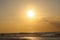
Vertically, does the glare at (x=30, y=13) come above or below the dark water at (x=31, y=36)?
above

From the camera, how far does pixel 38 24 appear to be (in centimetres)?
125

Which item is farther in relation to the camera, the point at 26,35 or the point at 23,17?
the point at 23,17

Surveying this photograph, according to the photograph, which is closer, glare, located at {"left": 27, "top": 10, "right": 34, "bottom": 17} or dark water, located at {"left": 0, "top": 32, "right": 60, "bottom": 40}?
dark water, located at {"left": 0, "top": 32, "right": 60, "bottom": 40}

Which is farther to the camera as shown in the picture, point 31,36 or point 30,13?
point 30,13

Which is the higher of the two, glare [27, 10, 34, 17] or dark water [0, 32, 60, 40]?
glare [27, 10, 34, 17]

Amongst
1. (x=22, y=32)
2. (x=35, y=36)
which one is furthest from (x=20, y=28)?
(x=35, y=36)

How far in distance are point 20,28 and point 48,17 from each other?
310 mm

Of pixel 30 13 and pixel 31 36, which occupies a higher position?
pixel 30 13

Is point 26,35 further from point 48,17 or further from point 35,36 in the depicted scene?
point 48,17

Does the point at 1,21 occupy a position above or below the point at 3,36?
above

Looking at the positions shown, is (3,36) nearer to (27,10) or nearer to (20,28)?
(20,28)

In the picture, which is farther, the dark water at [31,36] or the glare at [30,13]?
the glare at [30,13]

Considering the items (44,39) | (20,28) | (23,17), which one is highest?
(23,17)

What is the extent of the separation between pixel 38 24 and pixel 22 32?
0.60 feet
